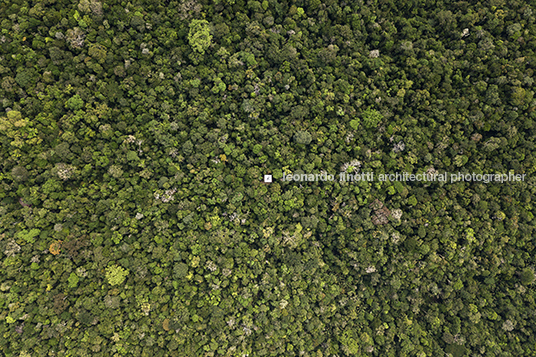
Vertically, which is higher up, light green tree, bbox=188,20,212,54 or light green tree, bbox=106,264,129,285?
light green tree, bbox=188,20,212,54

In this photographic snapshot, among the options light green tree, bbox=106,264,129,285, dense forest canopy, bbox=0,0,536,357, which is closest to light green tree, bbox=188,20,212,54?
dense forest canopy, bbox=0,0,536,357

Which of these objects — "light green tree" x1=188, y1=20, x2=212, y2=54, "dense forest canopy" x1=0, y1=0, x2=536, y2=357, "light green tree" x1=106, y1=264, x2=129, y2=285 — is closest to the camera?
"dense forest canopy" x1=0, y1=0, x2=536, y2=357

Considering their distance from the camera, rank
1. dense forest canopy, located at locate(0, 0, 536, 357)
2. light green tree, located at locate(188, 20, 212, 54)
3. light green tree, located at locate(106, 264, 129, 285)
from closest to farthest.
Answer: dense forest canopy, located at locate(0, 0, 536, 357), light green tree, located at locate(106, 264, 129, 285), light green tree, located at locate(188, 20, 212, 54)

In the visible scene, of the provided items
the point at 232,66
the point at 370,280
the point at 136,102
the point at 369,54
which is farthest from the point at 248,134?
the point at 370,280

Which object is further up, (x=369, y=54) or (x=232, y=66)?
(x=369, y=54)

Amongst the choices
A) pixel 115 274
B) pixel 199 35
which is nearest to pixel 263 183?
pixel 199 35

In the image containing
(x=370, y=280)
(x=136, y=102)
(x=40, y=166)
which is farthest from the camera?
(x=370, y=280)

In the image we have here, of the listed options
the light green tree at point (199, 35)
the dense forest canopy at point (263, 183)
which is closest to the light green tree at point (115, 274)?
the dense forest canopy at point (263, 183)

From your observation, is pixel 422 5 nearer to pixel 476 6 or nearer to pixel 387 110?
pixel 476 6

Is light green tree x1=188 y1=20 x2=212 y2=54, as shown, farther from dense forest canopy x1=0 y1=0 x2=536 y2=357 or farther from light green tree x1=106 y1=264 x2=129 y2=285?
light green tree x1=106 y1=264 x2=129 y2=285
